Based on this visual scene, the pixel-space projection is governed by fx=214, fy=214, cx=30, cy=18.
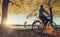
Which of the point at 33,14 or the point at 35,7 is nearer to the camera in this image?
the point at 35,7

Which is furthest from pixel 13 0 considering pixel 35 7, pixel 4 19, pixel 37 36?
pixel 37 36

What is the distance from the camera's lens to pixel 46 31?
53.2 ft

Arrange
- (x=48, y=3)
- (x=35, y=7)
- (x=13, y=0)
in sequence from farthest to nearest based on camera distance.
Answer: (x=35, y=7), (x=48, y=3), (x=13, y=0)

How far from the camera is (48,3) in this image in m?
26.7

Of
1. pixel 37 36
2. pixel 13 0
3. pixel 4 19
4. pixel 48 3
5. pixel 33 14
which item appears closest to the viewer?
pixel 37 36

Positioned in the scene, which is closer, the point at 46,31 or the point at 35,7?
the point at 46,31

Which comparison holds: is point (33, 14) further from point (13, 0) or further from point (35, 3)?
point (13, 0)

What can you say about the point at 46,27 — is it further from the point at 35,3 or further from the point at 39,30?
the point at 35,3

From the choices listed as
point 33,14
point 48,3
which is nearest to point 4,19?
point 48,3

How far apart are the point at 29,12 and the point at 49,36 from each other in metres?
18.5

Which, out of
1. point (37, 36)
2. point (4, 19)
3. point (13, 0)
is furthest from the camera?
point (13, 0)

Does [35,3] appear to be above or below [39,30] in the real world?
above

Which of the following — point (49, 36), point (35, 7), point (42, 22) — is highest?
point (35, 7)

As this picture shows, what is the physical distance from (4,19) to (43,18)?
4283 millimetres
